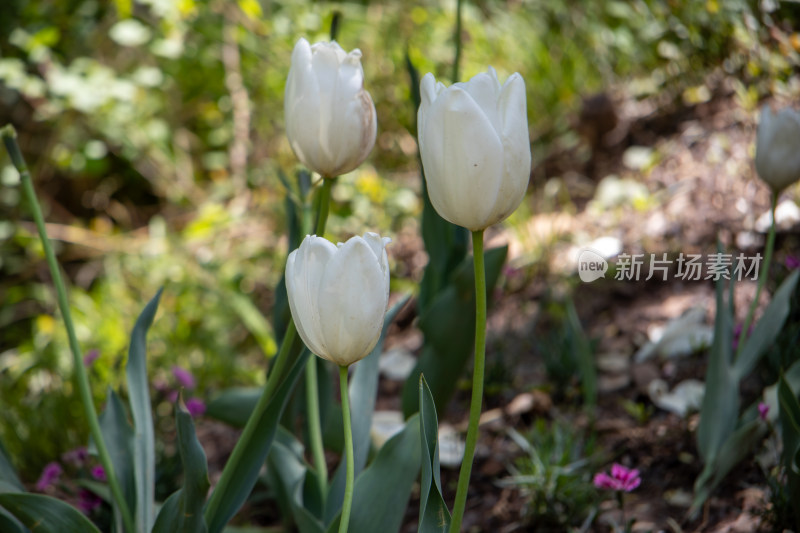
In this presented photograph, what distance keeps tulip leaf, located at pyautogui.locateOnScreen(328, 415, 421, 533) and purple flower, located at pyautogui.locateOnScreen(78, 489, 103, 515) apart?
1.74 feet

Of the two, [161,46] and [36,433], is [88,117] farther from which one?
[36,433]

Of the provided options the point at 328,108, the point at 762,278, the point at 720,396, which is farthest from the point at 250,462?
the point at 762,278

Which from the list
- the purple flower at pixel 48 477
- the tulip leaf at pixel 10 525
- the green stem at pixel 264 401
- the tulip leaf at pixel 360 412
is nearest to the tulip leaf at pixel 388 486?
the tulip leaf at pixel 360 412

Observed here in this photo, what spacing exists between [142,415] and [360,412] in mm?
314

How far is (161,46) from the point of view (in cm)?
287

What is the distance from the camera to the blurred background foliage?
2.49 m

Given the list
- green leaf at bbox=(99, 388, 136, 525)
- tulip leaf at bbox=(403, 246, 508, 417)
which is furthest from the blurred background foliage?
green leaf at bbox=(99, 388, 136, 525)

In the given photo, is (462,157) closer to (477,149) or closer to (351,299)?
(477,149)

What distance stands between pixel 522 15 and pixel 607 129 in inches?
31.8

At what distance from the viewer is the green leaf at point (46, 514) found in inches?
32.1

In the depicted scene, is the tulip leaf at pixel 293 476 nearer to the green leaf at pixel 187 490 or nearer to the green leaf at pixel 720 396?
the green leaf at pixel 187 490

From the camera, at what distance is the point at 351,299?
2.14 feet

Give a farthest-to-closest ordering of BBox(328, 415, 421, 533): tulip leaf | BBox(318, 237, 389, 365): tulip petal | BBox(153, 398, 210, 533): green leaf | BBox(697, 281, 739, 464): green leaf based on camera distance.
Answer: BBox(697, 281, 739, 464): green leaf
BBox(328, 415, 421, 533): tulip leaf
BBox(153, 398, 210, 533): green leaf
BBox(318, 237, 389, 365): tulip petal

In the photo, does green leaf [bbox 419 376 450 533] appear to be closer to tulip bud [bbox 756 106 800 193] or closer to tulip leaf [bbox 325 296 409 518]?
tulip leaf [bbox 325 296 409 518]
